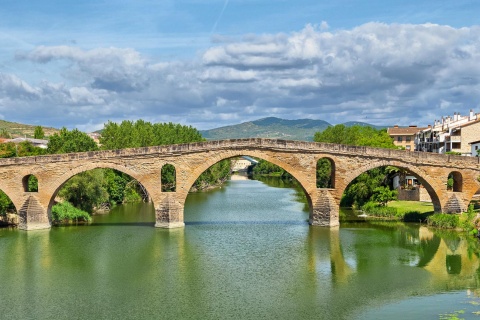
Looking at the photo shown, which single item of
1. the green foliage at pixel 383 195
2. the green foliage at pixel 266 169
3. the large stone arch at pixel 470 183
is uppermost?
the green foliage at pixel 266 169

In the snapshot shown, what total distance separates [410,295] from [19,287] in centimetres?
1598

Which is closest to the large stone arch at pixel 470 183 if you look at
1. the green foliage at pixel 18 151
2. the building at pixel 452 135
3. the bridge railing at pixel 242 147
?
the bridge railing at pixel 242 147

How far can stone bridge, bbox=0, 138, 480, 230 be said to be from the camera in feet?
115

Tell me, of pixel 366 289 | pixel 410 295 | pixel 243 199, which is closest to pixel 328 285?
pixel 366 289

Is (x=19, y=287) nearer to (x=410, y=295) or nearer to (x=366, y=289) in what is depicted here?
(x=366, y=289)

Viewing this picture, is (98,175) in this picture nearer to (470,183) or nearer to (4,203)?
(4,203)

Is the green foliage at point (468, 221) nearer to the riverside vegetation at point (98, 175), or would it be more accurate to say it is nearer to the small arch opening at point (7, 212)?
the riverside vegetation at point (98, 175)

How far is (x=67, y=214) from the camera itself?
3834 cm

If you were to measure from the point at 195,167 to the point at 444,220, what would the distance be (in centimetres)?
1657

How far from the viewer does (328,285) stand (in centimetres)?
2241

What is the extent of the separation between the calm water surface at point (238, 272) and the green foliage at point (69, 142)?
1213 centimetres

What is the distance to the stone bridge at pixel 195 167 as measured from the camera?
34906mm

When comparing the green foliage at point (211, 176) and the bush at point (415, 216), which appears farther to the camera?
the green foliage at point (211, 176)

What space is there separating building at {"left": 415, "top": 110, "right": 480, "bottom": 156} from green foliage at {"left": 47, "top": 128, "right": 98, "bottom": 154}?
3585 cm
